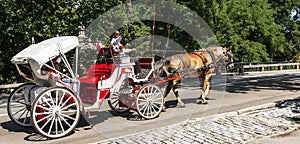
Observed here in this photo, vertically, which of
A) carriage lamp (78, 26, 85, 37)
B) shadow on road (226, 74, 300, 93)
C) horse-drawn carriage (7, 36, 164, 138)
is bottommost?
shadow on road (226, 74, 300, 93)

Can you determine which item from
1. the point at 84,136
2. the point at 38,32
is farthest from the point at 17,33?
the point at 84,136

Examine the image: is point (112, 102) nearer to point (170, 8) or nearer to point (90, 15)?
point (90, 15)

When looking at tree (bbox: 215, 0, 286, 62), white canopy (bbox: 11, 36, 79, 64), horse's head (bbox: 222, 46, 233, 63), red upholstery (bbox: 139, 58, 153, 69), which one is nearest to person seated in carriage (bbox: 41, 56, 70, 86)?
white canopy (bbox: 11, 36, 79, 64)

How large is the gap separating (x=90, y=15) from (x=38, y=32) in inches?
99.8

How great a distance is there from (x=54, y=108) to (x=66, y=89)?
476mm

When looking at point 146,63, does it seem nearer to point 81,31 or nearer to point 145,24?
point 81,31

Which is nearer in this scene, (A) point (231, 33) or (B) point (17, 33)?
(B) point (17, 33)

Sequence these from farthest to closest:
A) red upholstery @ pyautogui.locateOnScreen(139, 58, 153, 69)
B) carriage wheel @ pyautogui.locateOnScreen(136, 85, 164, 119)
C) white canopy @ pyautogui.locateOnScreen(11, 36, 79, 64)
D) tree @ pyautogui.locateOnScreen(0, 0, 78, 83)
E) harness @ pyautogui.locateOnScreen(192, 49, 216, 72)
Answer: tree @ pyautogui.locateOnScreen(0, 0, 78, 83)
harness @ pyautogui.locateOnScreen(192, 49, 216, 72)
red upholstery @ pyautogui.locateOnScreen(139, 58, 153, 69)
carriage wheel @ pyautogui.locateOnScreen(136, 85, 164, 119)
white canopy @ pyautogui.locateOnScreen(11, 36, 79, 64)

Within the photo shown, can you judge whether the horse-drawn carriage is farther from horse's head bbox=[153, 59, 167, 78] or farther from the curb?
the curb

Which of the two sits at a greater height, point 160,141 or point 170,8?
point 170,8

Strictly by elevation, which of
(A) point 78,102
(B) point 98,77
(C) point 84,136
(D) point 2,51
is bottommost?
(C) point 84,136

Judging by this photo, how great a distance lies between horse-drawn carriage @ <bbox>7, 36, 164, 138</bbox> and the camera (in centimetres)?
666

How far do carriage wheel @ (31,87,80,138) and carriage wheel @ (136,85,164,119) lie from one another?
1.87 metres

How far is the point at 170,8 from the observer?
22641 mm
